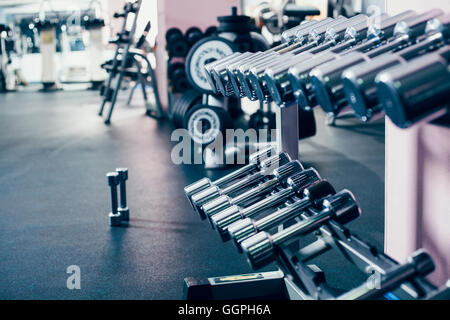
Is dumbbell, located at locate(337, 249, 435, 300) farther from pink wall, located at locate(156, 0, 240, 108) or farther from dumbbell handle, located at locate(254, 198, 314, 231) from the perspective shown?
pink wall, located at locate(156, 0, 240, 108)

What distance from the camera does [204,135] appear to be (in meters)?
3.64

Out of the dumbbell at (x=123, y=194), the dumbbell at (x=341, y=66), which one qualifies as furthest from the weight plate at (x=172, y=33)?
the dumbbell at (x=341, y=66)

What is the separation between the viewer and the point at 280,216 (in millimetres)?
1249

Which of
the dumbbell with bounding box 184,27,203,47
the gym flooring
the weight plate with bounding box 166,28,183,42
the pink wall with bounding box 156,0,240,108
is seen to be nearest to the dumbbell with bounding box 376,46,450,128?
the gym flooring

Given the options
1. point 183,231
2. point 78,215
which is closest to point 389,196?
point 183,231

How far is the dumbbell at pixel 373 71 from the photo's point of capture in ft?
2.58

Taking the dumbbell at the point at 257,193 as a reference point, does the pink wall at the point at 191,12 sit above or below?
above

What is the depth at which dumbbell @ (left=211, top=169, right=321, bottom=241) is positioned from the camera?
1287 millimetres

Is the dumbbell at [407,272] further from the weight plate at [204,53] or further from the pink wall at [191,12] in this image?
the pink wall at [191,12]

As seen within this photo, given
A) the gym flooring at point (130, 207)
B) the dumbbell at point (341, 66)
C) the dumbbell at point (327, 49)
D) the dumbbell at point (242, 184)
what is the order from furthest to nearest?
the gym flooring at point (130, 207) < the dumbbell at point (242, 184) < the dumbbell at point (327, 49) < the dumbbell at point (341, 66)

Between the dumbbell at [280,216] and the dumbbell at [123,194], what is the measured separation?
1.36m

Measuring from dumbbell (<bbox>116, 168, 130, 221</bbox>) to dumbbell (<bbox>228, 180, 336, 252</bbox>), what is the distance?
1364mm
